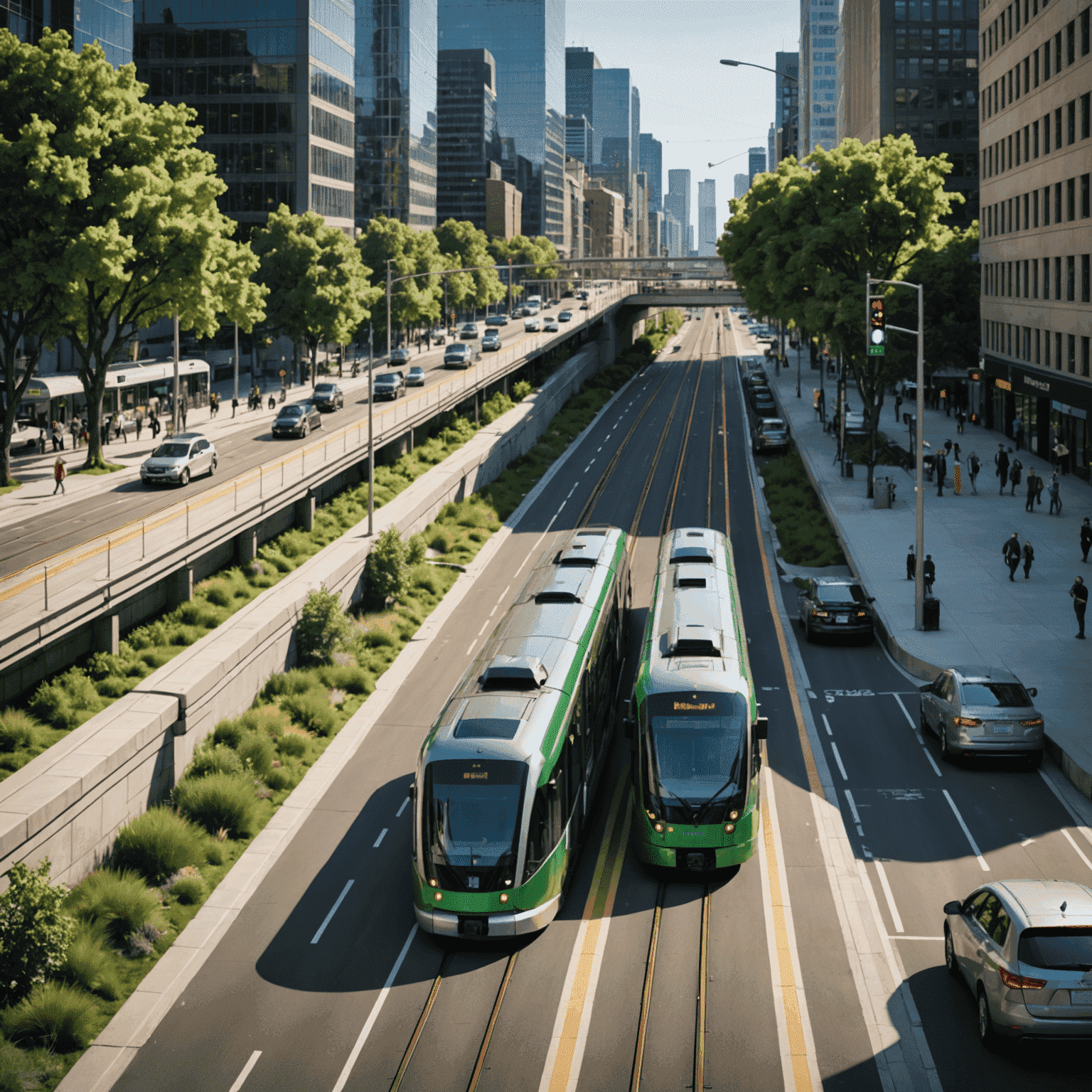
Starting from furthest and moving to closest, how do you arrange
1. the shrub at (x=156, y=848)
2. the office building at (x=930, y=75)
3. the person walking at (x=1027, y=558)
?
the office building at (x=930, y=75) → the person walking at (x=1027, y=558) → the shrub at (x=156, y=848)

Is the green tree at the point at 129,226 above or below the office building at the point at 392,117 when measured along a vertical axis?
below

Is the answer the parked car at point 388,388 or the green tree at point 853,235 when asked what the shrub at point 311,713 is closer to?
the green tree at point 853,235

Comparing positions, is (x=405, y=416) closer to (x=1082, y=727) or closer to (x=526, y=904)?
(x=1082, y=727)

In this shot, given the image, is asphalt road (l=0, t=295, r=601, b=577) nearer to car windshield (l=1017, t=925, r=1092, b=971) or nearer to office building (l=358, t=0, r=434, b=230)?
car windshield (l=1017, t=925, r=1092, b=971)

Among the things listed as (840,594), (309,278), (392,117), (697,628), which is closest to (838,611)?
(840,594)

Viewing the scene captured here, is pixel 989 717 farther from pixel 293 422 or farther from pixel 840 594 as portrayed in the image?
pixel 293 422

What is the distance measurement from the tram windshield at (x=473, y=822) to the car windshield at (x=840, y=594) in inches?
779

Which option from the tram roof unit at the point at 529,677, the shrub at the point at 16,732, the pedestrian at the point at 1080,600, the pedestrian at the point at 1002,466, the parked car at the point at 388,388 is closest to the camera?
the tram roof unit at the point at 529,677

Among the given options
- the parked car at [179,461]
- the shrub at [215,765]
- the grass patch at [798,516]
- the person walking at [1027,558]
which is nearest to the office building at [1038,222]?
the grass patch at [798,516]

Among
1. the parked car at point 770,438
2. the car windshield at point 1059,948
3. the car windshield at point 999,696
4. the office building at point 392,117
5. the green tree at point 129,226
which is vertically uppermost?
the office building at point 392,117

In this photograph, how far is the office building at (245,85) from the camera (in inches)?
4122

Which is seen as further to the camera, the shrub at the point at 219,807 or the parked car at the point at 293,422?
the parked car at the point at 293,422

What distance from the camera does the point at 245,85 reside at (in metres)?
105

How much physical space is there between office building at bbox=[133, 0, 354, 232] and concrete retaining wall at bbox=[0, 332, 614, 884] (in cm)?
7412
